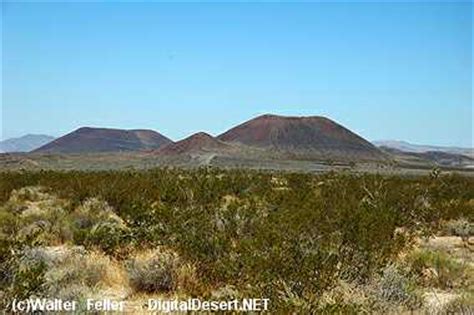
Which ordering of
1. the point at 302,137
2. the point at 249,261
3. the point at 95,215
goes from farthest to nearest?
the point at 302,137 → the point at 95,215 → the point at 249,261

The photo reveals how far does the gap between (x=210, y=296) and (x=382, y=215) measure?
16.0 feet

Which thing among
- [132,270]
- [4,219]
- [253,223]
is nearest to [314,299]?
[132,270]

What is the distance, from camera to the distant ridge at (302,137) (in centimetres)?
14150

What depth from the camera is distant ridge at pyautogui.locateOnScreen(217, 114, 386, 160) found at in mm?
141500

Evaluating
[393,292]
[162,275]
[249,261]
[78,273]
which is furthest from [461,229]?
[78,273]

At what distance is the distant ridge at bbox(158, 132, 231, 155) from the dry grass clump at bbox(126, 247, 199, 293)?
101525 millimetres

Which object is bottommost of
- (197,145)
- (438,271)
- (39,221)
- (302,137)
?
(438,271)

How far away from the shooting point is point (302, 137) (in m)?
150

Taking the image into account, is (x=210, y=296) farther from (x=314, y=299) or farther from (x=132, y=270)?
(x=132, y=270)

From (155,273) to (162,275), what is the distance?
4.2 inches

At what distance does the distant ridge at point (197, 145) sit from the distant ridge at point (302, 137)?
1579 cm

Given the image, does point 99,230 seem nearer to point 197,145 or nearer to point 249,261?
point 249,261

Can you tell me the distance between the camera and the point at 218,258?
30.0ft

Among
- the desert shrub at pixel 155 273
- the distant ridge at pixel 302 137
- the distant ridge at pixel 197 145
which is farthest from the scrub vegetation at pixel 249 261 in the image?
the distant ridge at pixel 302 137
